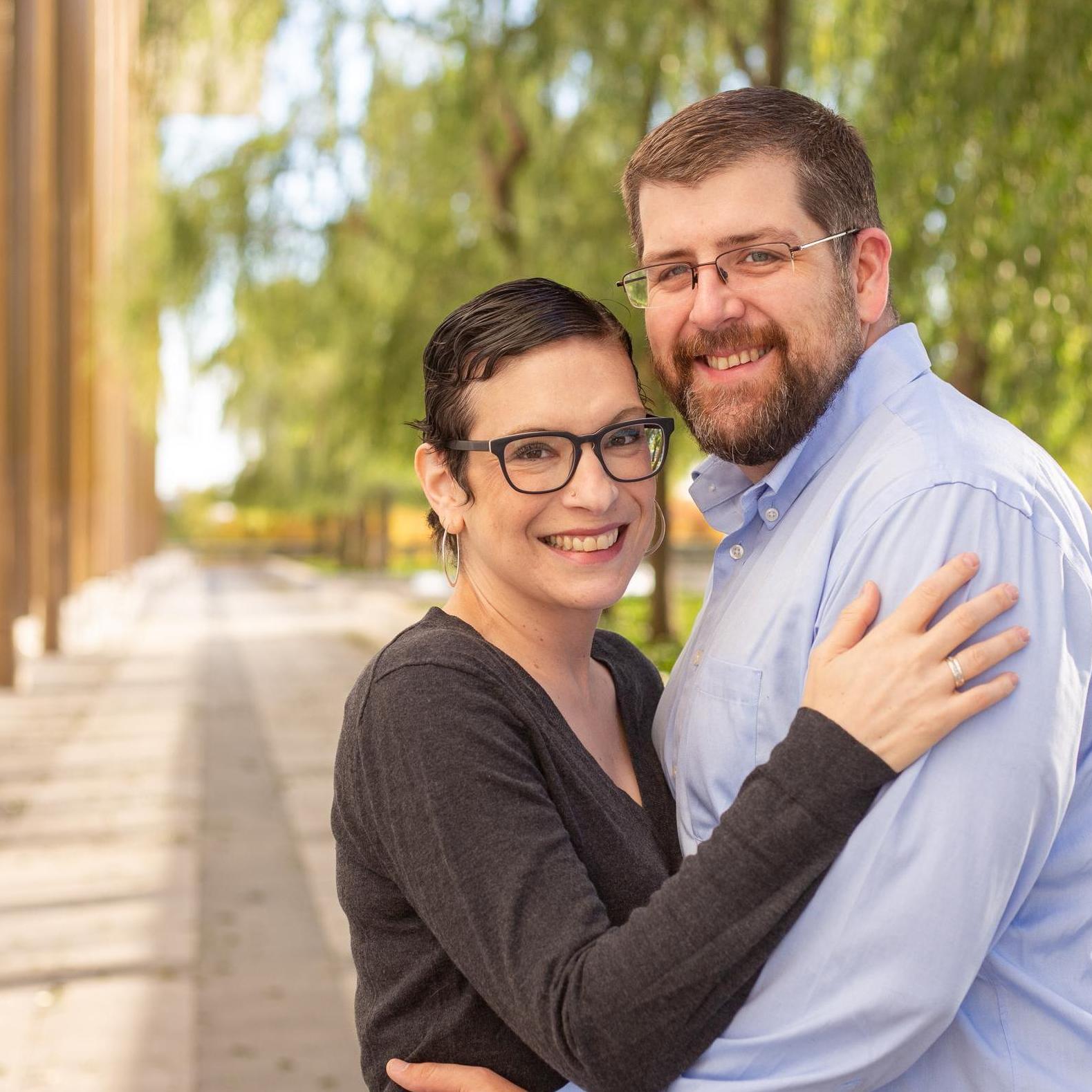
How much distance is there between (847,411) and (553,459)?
374 millimetres

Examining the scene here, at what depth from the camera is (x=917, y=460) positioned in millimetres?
1509

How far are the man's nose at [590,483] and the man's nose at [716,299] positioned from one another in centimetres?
22

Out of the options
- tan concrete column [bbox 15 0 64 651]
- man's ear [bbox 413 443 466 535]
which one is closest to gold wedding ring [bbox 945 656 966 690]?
man's ear [bbox 413 443 466 535]

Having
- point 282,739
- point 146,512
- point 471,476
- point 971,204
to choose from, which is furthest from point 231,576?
point 471,476

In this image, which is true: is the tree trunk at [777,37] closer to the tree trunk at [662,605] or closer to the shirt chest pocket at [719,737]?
the tree trunk at [662,605]

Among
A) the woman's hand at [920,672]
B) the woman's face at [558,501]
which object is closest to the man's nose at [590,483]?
the woman's face at [558,501]

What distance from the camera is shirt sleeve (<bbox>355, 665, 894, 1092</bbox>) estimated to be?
55.6 inches

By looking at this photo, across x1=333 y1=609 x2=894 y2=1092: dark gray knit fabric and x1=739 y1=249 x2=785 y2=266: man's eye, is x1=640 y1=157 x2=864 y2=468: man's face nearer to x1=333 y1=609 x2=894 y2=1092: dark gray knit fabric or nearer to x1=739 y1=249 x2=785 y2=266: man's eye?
x1=739 y1=249 x2=785 y2=266: man's eye

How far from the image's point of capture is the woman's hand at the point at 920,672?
4.50 feet

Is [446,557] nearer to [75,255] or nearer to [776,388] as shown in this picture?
[776,388]

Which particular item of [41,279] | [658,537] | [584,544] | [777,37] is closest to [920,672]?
[584,544]

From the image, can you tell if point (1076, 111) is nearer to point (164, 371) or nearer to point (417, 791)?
point (417, 791)

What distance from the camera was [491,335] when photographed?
1798mm

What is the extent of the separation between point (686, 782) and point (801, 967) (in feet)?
1.24
